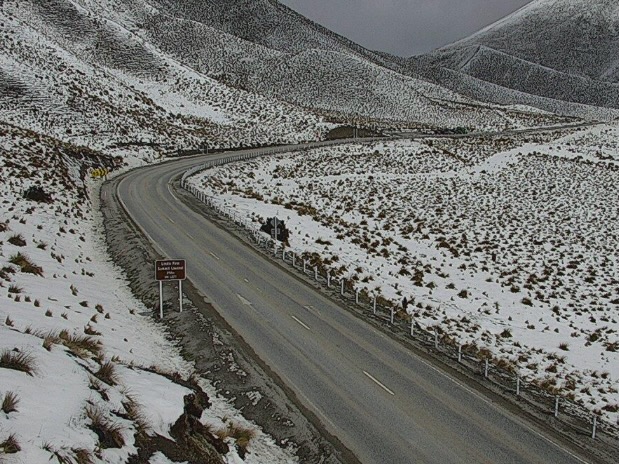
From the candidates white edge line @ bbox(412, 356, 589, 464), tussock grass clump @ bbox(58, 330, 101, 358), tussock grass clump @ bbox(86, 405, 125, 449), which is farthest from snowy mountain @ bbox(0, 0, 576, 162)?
tussock grass clump @ bbox(86, 405, 125, 449)

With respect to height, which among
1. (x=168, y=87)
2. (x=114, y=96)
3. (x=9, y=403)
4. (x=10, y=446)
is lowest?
(x=10, y=446)

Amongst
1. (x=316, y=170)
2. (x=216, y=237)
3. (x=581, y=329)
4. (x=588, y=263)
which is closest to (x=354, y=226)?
(x=216, y=237)

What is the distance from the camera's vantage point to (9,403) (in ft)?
24.5

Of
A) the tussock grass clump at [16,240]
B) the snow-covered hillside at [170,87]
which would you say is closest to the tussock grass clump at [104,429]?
the tussock grass clump at [16,240]

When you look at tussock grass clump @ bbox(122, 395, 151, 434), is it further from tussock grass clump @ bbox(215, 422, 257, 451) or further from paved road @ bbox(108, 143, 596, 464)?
paved road @ bbox(108, 143, 596, 464)

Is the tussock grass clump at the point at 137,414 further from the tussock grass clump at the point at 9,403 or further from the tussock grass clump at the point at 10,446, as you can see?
the tussock grass clump at the point at 10,446

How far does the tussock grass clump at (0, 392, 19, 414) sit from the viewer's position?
24.2ft

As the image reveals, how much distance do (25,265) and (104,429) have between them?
12.1 m

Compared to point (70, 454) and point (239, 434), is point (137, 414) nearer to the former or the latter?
point (70, 454)

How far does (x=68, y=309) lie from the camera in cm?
1548

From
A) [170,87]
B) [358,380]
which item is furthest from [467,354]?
[170,87]

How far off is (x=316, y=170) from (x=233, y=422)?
46.0 metres

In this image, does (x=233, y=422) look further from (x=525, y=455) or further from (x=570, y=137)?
(x=570, y=137)

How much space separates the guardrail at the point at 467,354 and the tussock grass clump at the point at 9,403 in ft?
39.6
